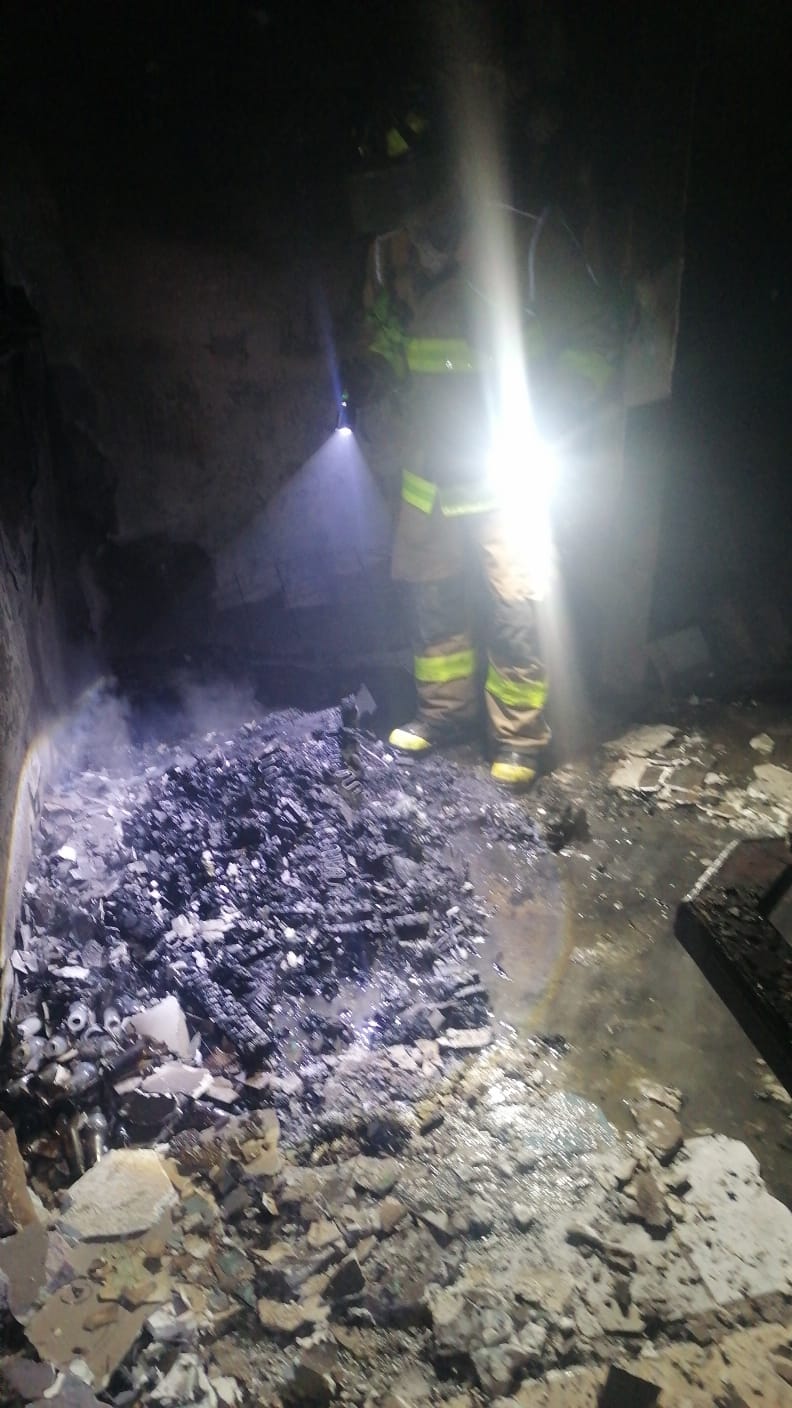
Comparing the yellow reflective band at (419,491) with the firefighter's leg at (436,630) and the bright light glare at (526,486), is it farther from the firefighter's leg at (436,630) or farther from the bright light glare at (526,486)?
the bright light glare at (526,486)

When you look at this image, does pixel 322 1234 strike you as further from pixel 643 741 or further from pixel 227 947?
pixel 643 741

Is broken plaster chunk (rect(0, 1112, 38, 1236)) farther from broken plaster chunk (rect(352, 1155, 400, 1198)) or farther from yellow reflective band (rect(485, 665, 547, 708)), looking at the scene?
yellow reflective band (rect(485, 665, 547, 708))

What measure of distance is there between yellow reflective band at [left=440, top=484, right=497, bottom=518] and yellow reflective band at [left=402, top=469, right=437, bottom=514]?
0.07 meters

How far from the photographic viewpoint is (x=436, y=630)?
3.90 meters

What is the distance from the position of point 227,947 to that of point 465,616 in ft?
6.49

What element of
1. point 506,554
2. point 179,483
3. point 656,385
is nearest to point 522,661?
point 506,554

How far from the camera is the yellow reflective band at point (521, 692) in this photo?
3686mm

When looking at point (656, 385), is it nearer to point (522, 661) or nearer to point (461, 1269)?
point (522, 661)

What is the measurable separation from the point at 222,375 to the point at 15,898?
2590 millimetres

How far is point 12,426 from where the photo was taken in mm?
2984

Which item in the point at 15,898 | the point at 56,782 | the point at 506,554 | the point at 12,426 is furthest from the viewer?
the point at 506,554

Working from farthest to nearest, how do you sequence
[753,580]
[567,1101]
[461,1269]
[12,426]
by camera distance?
[753,580]
[12,426]
[567,1101]
[461,1269]

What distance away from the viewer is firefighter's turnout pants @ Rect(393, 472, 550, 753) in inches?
142

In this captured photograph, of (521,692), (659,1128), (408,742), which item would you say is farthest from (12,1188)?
(521,692)
